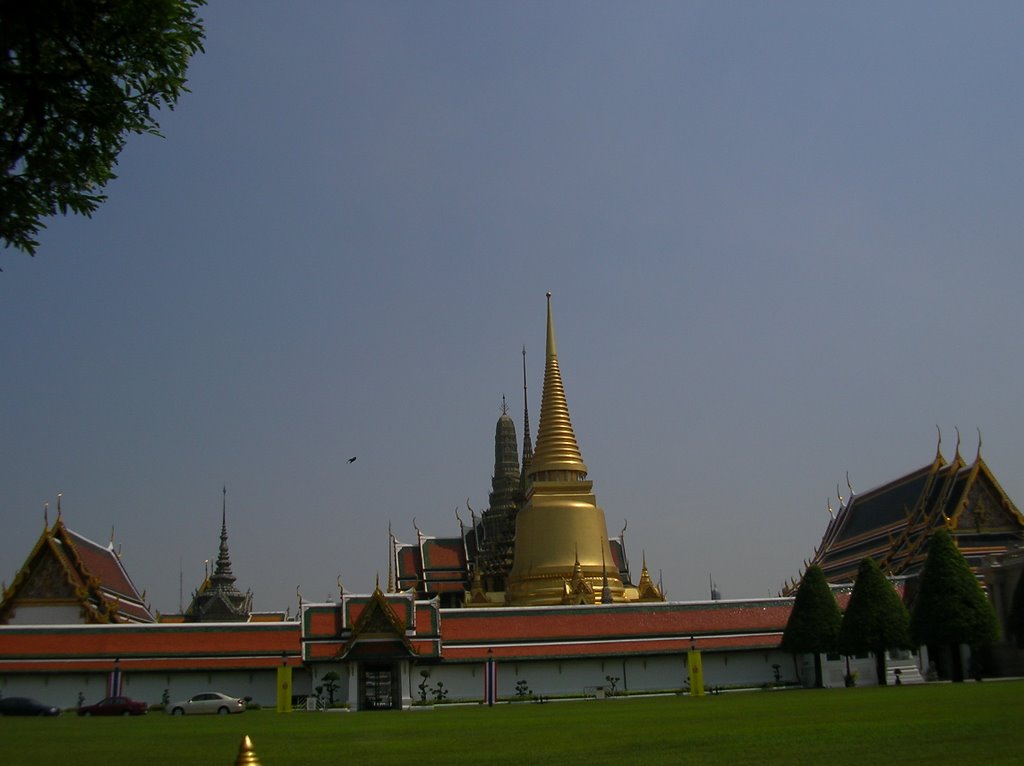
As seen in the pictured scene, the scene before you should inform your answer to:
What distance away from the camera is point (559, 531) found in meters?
49.9

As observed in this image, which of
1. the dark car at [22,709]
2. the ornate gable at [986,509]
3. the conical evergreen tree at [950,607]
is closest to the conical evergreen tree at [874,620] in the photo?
the conical evergreen tree at [950,607]

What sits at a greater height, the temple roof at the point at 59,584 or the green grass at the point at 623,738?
the temple roof at the point at 59,584

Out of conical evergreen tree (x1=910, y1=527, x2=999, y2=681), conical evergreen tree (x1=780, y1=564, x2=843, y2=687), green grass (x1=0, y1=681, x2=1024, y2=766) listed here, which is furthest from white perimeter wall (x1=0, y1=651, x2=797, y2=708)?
green grass (x1=0, y1=681, x2=1024, y2=766)

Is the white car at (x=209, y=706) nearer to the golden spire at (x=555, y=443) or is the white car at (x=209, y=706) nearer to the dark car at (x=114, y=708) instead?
the dark car at (x=114, y=708)

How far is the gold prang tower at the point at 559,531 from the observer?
158ft

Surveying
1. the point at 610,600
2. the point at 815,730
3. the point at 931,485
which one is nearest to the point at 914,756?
the point at 815,730

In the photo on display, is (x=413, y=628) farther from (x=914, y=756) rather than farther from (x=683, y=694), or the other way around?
(x=914, y=756)

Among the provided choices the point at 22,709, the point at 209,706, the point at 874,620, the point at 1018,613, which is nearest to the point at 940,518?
the point at 1018,613

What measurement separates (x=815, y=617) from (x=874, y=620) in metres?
3.51

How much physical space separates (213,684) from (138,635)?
3.11m

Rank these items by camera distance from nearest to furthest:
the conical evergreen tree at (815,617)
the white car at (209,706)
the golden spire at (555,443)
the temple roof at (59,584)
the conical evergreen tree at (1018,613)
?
1. the white car at (209,706)
2. the conical evergreen tree at (1018,613)
3. the conical evergreen tree at (815,617)
4. the temple roof at (59,584)
5. the golden spire at (555,443)

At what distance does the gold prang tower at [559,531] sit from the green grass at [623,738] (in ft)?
82.5

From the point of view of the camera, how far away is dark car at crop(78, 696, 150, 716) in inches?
1267

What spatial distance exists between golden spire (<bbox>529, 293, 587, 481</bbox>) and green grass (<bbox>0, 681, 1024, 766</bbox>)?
29240 mm
